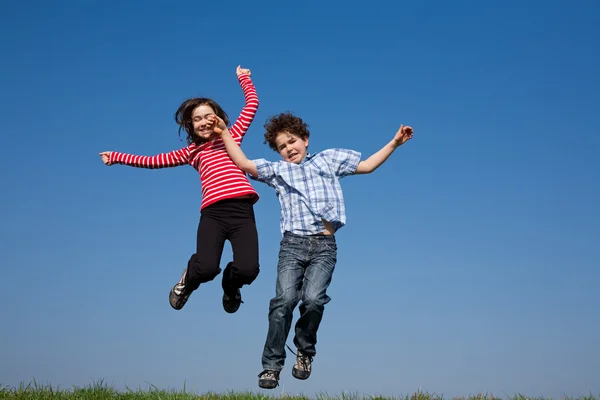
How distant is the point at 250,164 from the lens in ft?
25.3

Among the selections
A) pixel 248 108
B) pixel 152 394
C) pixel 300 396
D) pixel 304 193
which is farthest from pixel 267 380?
pixel 248 108

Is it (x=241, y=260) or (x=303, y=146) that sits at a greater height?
(x=303, y=146)

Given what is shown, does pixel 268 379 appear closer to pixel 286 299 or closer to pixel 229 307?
pixel 286 299

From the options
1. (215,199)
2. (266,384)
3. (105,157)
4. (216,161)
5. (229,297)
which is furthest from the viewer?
(105,157)

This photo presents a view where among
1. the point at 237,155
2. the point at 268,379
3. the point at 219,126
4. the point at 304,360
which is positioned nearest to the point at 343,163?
the point at 237,155

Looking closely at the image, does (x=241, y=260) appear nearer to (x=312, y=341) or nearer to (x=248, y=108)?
(x=312, y=341)

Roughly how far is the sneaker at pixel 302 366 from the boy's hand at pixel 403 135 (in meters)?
2.66

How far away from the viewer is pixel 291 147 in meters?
7.93

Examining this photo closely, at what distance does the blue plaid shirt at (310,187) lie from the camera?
754 cm

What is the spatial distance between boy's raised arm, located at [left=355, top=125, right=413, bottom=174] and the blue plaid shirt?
0.10 metres

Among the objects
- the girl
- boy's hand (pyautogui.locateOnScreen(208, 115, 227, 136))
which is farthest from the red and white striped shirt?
boy's hand (pyautogui.locateOnScreen(208, 115, 227, 136))

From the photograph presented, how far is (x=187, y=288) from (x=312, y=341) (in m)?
1.99

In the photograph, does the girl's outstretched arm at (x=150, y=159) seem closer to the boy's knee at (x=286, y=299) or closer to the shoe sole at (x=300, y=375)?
the boy's knee at (x=286, y=299)

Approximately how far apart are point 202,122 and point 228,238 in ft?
5.08
